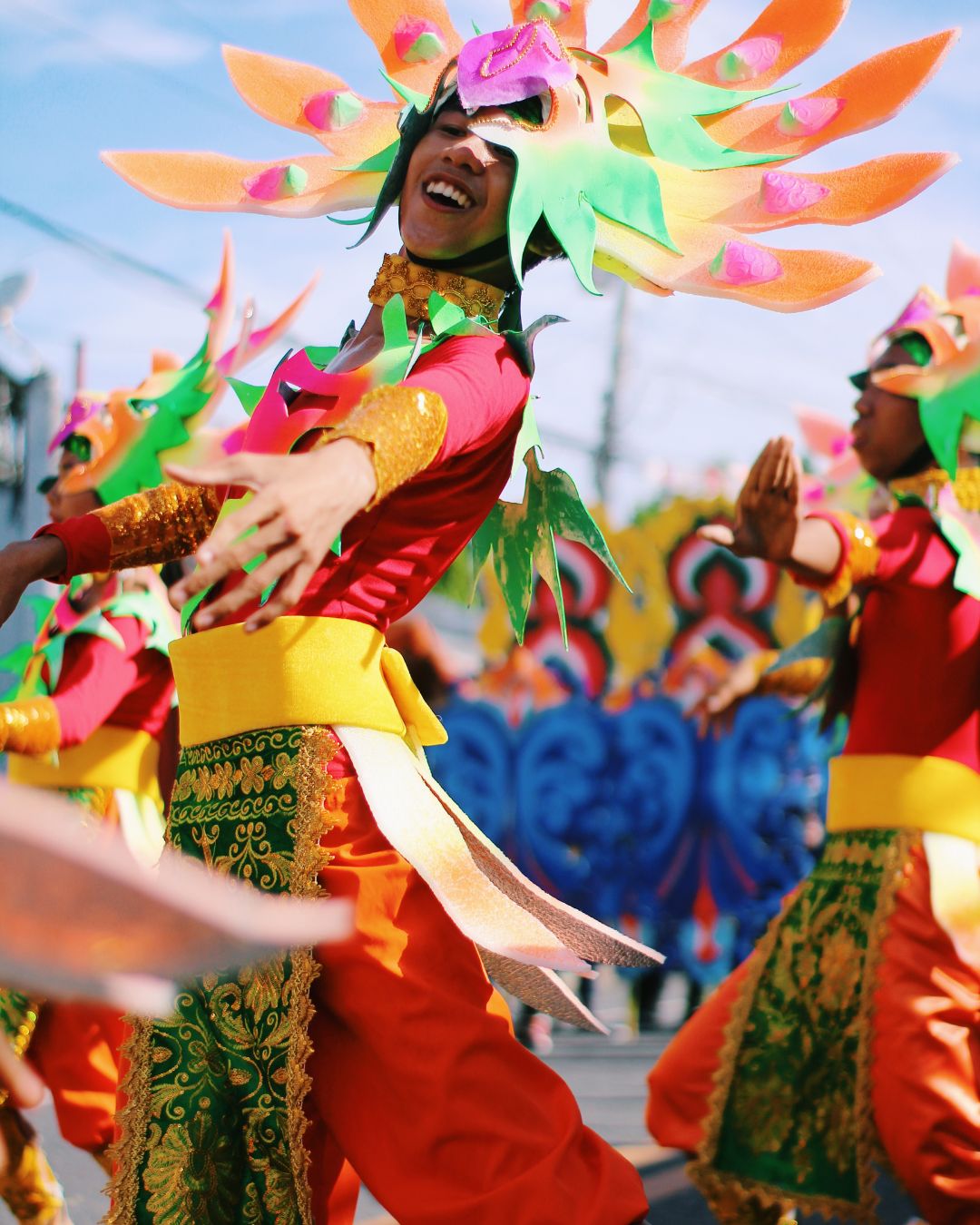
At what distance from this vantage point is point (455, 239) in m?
2.42

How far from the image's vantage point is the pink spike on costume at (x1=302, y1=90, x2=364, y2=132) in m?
2.75

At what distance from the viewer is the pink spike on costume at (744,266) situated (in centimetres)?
250

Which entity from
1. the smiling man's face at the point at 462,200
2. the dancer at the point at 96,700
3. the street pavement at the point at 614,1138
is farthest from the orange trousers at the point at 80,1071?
the smiling man's face at the point at 462,200

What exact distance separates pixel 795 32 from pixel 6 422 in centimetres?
1053

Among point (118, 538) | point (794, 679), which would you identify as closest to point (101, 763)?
point (794, 679)

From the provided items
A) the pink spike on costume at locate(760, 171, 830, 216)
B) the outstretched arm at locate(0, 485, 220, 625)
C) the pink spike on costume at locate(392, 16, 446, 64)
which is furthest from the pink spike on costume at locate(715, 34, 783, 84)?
the outstretched arm at locate(0, 485, 220, 625)

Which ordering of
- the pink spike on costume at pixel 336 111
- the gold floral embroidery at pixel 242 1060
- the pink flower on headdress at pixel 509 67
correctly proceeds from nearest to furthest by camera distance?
the gold floral embroidery at pixel 242 1060
the pink flower on headdress at pixel 509 67
the pink spike on costume at pixel 336 111

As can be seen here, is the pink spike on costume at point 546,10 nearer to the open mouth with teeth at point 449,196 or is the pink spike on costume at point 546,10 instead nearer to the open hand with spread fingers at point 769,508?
the open mouth with teeth at point 449,196

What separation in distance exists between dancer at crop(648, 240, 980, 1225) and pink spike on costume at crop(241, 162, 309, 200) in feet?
3.49

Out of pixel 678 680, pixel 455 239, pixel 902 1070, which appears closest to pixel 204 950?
pixel 455 239

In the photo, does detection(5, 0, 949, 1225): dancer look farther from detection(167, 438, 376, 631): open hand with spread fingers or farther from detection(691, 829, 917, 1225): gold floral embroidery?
detection(691, 829, 917, 1225): gold floral embroidery

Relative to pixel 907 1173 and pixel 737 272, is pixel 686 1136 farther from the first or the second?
pixel 737 272

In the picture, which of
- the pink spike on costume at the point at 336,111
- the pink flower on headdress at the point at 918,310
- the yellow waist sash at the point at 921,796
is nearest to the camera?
the pink spike on costume at the point at 336,111

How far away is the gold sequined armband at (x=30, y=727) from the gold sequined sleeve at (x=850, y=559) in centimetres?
165
